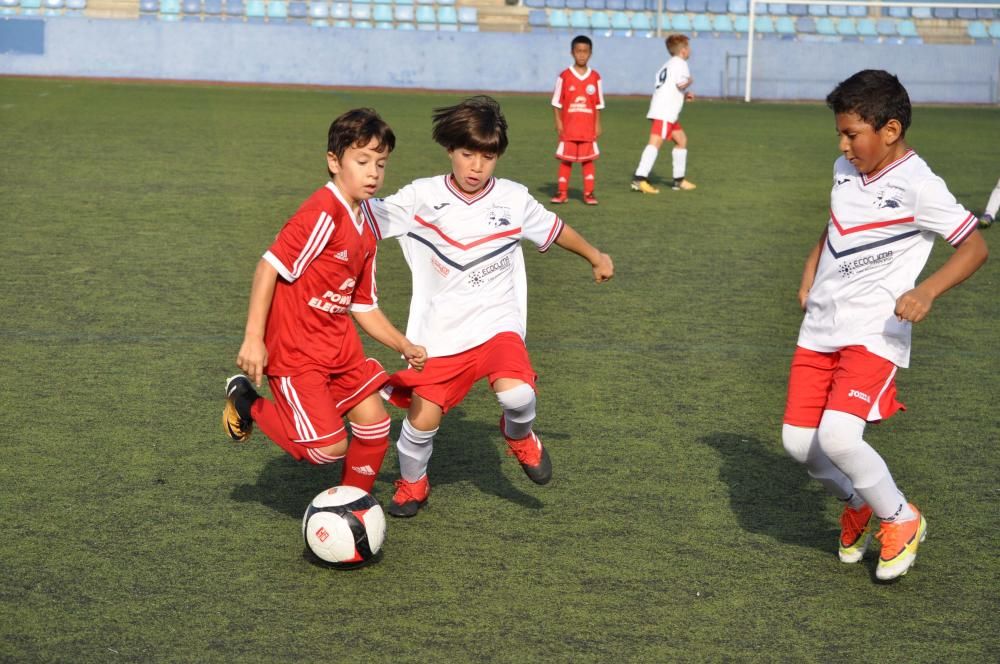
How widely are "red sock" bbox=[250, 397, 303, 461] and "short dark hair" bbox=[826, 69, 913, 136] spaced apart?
6.67 feet

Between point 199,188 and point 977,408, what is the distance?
8.30 m

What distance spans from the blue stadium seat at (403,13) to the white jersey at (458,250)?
88.1 ft

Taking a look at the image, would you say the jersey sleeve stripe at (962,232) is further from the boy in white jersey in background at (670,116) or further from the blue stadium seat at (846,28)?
the blue stadium seat at (846,28)

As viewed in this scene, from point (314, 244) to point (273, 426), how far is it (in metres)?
0.65

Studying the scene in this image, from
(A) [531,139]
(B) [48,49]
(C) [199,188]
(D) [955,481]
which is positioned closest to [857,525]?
(D) [955,481]

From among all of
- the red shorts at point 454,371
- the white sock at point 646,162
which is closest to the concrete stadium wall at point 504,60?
the white sock at point 646,162

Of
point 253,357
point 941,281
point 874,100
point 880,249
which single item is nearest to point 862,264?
point 880,249

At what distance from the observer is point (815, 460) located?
3.99 meters

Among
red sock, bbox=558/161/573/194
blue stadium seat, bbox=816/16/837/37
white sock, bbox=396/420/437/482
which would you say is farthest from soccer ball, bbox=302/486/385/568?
blue stadium seat, bbox=816/16/837/37

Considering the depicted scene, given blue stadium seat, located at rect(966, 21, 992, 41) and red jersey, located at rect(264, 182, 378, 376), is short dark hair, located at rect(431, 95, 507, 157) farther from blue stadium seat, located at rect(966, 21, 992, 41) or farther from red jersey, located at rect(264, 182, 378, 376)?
blue stadium seat, located at rect(966, 21, 992, 41)

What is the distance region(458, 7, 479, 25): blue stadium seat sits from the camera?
1195 inches

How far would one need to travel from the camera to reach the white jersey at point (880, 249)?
3.83m

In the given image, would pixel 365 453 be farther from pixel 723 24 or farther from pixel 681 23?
pixel 723 24

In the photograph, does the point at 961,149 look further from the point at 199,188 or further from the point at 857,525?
the point at 857,525
